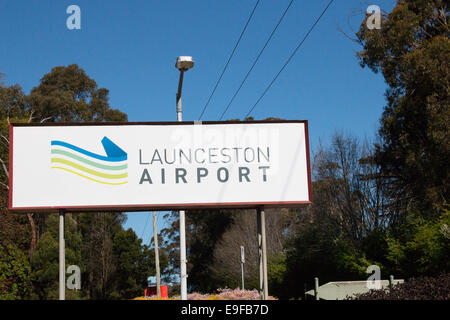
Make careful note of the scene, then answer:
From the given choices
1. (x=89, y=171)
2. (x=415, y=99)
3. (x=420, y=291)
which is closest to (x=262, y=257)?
(x=420, y=291)

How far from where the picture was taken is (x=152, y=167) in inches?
462

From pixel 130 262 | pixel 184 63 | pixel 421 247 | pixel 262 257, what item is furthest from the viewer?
pixel 130 262

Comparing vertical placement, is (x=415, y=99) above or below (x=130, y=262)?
above

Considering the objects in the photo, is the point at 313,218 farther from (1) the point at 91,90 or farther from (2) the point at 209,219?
(1) the point at 91,90

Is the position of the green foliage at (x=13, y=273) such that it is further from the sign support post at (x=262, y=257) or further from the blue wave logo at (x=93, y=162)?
the sign support post at (x=262, y=257)

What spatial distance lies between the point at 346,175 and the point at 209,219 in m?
22.6

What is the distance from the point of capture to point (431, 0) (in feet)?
94.4

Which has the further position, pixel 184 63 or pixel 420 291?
pixel 184 63

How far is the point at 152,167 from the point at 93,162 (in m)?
1.23

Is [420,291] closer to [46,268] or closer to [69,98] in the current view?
[46,268]

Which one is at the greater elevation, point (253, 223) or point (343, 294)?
point (253, 223)

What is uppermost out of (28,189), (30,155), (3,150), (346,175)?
(3,150)

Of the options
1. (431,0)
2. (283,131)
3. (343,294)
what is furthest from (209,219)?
(283,131)

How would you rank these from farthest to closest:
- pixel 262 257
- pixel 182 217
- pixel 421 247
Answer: pixel 421 247, pixel 182 217, pixel 262 257
